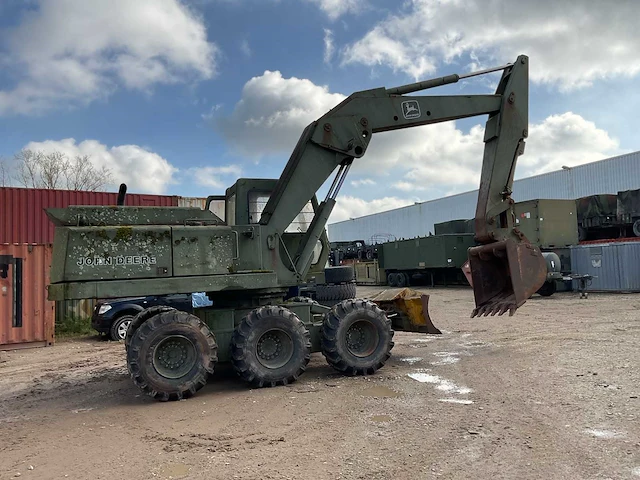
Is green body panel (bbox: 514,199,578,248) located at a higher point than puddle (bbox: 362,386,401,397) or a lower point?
higher

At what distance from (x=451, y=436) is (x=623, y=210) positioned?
23.4 m

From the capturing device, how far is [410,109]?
324 inches

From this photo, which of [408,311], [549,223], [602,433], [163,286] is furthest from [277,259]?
[549,223]

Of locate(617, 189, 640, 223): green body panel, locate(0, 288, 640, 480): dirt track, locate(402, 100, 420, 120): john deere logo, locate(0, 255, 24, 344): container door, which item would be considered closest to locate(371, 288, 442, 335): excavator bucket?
locate(0, 288, 640, 480): dirt track

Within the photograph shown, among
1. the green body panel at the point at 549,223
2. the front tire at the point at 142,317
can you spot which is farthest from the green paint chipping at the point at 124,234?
the green body panel at the point at 549,223

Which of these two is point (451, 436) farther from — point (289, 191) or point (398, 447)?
point (289, 191)

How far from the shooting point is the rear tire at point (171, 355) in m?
6.64

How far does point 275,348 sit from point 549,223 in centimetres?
1870

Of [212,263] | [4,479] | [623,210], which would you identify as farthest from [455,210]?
[4,479]

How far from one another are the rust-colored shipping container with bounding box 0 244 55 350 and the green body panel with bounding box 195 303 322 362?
6.63m

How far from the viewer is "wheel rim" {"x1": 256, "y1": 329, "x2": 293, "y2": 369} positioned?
734 cm

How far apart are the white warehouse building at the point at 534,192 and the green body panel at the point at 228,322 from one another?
3087cm

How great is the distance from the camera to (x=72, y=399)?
24.0ft

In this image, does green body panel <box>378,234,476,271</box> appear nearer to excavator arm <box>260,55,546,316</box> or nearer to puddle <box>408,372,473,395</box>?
excavator arm <box>260,55,546,316</box>
